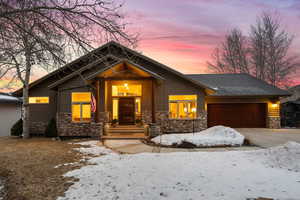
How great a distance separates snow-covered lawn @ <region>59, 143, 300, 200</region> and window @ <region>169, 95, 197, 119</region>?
5.47 m

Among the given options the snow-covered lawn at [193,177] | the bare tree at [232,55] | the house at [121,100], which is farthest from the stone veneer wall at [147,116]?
the bare tree at [232,55]

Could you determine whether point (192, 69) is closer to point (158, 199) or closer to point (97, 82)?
point (97, 82)

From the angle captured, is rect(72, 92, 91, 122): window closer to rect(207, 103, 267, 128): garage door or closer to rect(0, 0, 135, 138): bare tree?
rect(0, 0, 135, 138): bare tree

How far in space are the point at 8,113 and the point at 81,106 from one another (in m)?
9.13

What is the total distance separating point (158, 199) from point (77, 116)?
9158mm

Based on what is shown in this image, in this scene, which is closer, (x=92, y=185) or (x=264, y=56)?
(x=92, y=185)

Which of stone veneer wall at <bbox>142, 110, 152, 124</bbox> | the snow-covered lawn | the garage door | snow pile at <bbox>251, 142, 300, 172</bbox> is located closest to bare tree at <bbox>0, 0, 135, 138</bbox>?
the snow-covered lawn

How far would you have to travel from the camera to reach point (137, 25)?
4395 mm

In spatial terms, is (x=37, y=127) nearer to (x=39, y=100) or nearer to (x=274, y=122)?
(x=39, y=100)

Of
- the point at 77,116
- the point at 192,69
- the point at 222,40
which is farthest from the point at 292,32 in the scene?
the point at 77,116

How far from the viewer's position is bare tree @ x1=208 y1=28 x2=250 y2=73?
2389 centimetres

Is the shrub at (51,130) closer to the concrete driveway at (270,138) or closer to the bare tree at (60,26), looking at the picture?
the bare tree at (60,26)

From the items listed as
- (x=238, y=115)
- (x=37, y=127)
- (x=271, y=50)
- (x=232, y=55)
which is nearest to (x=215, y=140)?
(x=238, y=115)

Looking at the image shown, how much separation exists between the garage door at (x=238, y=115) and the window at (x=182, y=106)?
3.79 m
